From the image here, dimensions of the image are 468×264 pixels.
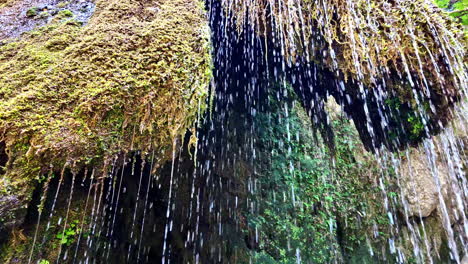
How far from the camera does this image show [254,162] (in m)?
4.91

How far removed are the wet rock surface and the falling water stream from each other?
149cm

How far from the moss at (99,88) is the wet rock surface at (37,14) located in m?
0.17

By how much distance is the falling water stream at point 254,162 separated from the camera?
122 inches

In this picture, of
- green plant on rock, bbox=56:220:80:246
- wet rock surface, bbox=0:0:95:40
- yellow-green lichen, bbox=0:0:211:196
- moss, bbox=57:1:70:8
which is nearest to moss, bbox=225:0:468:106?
yellow-green lichen, bbox=0:0:211:196

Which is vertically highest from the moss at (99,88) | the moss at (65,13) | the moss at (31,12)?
the moss at (31,12)

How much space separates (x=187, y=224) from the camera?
13.9ft

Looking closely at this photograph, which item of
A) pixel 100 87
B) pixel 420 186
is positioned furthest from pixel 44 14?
pixel 420 186

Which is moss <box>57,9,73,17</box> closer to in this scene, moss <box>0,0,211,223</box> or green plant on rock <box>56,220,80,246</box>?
moss <box>0,0,211,223</box>

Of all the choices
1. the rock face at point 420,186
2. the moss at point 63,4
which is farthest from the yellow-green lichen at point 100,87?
the rock face at point 420,186

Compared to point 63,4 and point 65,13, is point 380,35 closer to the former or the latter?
point 65,13

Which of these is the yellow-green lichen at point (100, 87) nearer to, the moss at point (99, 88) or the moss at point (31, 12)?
the moss at point (99, 88)

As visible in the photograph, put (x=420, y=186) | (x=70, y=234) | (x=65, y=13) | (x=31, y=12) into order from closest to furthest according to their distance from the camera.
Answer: (x=70, y=234), (x=65, y=13), (x=31, y=12), (x=420, y=186)

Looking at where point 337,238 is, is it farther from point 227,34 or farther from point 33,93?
point 33,93

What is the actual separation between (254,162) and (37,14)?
3.79m
